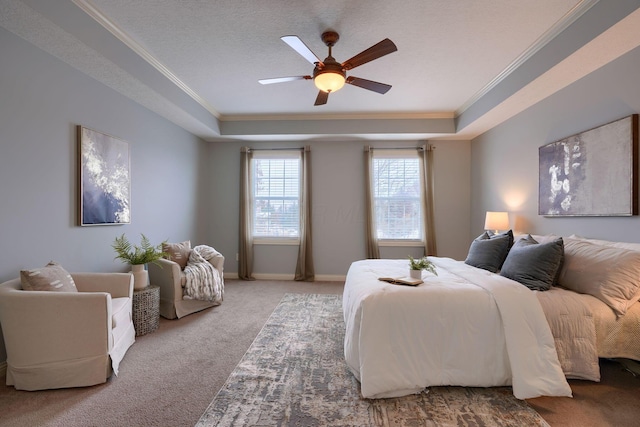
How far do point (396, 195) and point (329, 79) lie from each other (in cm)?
321

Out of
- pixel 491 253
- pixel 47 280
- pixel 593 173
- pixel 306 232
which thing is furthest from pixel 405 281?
pixel 306 232

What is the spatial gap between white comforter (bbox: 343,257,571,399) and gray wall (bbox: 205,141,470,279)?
331cm

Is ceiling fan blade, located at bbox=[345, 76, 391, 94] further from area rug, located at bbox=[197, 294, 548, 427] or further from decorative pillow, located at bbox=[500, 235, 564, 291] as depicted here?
area rug, located at bbox=[197, 294, 548, 427]

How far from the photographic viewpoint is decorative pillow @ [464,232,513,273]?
2.98m

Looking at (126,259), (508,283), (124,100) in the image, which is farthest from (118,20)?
(508,283)

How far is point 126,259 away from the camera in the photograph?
3.22m

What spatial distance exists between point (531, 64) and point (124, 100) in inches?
176

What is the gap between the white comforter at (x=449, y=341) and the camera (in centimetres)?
190

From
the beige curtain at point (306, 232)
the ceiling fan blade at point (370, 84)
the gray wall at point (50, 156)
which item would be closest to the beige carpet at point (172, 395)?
the gray wall at point (50, 156)

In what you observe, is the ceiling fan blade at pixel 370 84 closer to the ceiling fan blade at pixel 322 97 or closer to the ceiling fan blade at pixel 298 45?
the ceiling fan blade at pixel 322 97

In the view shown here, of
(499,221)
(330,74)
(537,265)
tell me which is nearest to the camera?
(537,265)

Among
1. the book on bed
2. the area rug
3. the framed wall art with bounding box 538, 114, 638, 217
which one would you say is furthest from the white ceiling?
the area rug

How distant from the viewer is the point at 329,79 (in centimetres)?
255

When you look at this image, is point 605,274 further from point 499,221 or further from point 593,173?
point 499,221
